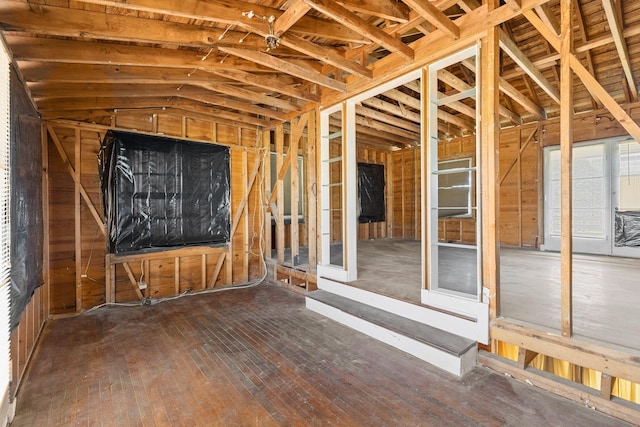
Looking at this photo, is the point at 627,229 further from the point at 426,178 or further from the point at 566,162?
the point at 426,178

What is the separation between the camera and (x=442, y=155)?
8.14m

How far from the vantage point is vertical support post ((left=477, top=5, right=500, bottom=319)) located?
8.68 feet

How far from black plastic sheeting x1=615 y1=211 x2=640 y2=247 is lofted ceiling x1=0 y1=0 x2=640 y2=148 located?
2.10 metres

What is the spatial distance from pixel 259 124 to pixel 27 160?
351 cm

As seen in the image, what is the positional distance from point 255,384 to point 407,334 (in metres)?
1.49

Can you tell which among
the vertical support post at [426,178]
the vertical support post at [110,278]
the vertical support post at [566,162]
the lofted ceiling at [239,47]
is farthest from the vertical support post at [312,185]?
the vertical support post at [566,162]

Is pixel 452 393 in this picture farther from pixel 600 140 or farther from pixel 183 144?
pixel 600 140

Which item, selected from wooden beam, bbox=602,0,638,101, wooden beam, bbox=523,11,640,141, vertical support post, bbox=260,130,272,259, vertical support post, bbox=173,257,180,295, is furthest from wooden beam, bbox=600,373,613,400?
vertical support post, bbox=173,257,180,295

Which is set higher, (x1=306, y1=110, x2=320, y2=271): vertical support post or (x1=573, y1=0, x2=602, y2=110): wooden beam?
(x1=573, y1=0, x2=602, y2=110): wooden beam

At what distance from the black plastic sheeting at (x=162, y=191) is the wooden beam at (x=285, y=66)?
99.0 inches

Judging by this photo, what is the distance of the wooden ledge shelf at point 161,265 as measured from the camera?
15.1ft

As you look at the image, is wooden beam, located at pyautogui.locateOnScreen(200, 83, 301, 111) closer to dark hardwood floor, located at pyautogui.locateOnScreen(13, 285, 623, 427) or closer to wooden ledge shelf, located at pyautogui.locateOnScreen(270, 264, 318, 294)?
wooden ledge shelf, located at pyautogui.locateOnScreen(270, 264, 318, 294)

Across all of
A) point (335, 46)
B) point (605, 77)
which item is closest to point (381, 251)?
point (335, 46)

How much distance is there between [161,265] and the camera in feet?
16.6
